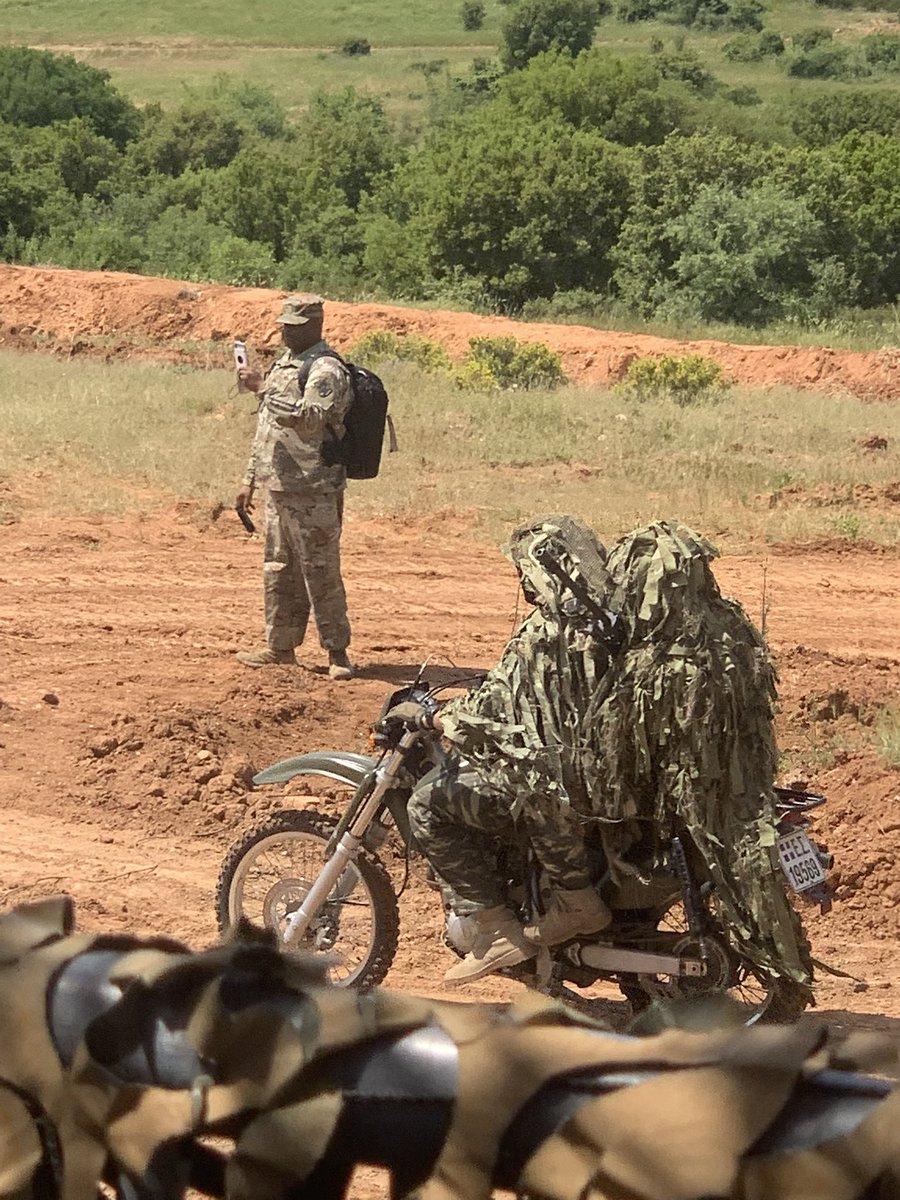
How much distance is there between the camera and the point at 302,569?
9.23 m

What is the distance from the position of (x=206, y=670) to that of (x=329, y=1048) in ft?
25.1

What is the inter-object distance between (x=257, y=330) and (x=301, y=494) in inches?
662

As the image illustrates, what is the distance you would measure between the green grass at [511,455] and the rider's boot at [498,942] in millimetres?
7552

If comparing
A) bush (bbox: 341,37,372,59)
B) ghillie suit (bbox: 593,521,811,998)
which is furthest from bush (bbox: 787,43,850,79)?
ghillie suit (bbox: 593,521,811,998)

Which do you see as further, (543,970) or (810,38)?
(810,38)

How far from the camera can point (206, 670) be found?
9477mm

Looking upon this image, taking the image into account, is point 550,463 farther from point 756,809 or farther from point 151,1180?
point 151,1180

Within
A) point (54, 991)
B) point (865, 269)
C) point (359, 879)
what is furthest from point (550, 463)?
point (865, 269)

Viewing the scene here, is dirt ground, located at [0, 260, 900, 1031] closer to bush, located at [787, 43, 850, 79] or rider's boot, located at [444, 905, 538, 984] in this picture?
rider's boot, located at [444, 905, 538, 984]

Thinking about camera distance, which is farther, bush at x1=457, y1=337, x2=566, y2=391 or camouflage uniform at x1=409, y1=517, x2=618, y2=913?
bush at x1=457, y1=337, x2=566, y2=391

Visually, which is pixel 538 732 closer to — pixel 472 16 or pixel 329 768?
pixel 329 768

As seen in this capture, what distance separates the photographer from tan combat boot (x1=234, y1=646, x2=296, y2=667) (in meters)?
9.47

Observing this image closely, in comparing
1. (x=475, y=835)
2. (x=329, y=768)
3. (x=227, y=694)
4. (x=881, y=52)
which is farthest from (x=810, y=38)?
(x=475, y=835)

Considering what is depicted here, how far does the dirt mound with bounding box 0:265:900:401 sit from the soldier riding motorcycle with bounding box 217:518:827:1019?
1698 cm
